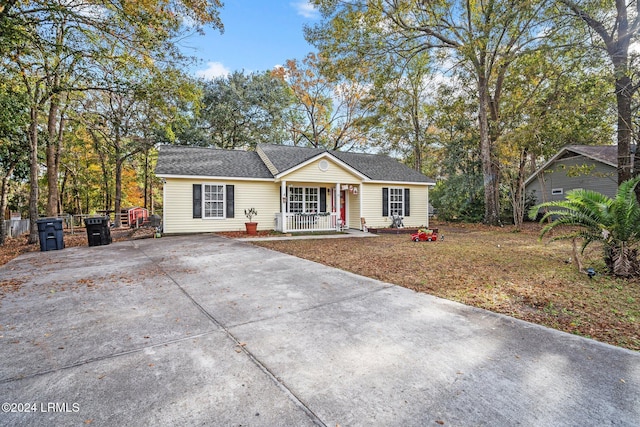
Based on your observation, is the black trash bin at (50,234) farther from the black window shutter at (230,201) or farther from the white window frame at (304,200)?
the white window frame at (304,200)

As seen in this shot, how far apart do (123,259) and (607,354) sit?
8.59m

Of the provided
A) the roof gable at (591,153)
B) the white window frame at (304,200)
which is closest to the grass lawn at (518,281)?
the white window frame at (304,200)

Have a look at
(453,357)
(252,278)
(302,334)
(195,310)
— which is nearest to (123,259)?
(252,278)

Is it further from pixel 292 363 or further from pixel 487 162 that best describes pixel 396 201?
pixel 292 363

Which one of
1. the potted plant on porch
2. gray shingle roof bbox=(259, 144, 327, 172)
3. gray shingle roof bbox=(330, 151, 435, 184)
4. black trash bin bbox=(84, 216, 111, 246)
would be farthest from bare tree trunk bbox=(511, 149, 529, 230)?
black trash bin bbox=(84, 216, 111, 246)

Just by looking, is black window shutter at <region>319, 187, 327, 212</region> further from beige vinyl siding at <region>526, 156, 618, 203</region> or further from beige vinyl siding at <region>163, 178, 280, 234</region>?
beige vinyl siding at <region>526, 156, 618, 203</region>

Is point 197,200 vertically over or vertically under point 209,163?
under

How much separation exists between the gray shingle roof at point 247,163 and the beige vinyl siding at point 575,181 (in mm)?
8421

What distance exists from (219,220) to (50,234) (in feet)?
17.9

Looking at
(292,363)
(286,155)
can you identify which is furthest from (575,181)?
(292,363)

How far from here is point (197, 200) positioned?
1241 cm

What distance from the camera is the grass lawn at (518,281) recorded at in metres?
3.49

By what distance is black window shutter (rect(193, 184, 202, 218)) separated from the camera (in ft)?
40.5

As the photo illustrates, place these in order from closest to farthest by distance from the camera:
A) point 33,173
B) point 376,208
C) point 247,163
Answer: point 33,173 < point 247,163 < point 376,208
